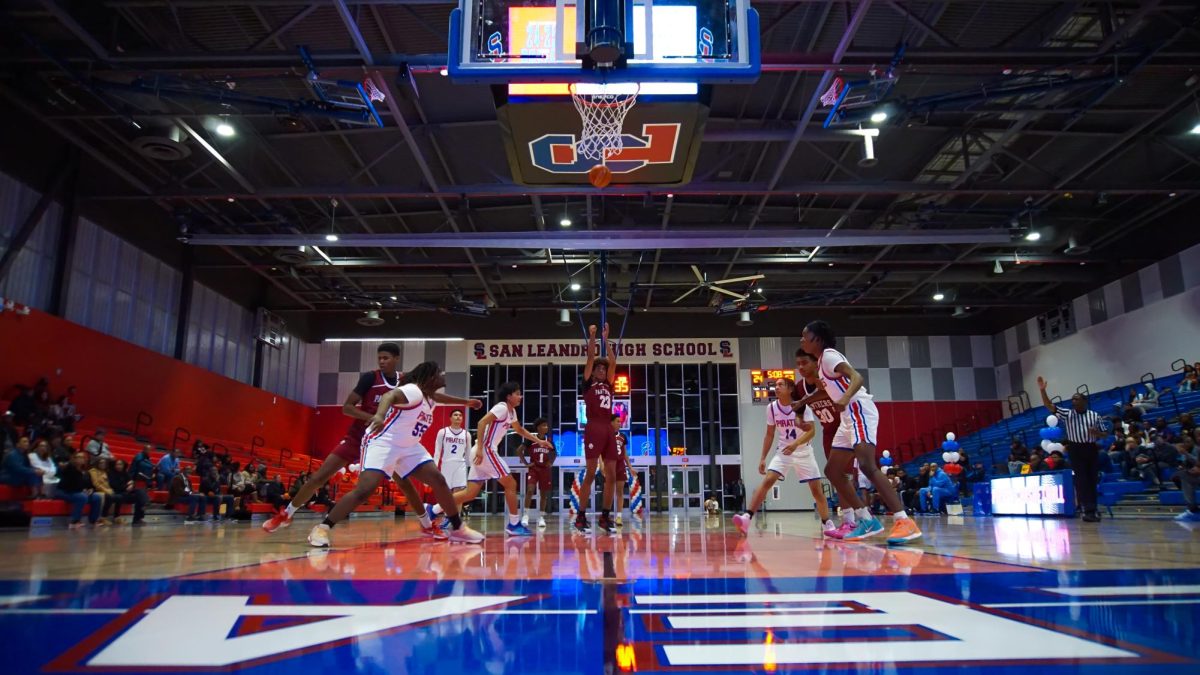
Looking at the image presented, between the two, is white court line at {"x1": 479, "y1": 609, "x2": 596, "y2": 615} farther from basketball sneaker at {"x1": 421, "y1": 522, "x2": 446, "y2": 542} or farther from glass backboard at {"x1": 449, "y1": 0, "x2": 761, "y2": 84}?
basketball sneaker at {"x1": 421, "y1": 522, "x2": 446, "y2": 542}

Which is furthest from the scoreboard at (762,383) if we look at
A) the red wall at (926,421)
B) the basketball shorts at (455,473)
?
the basketball shorts at (455,473)

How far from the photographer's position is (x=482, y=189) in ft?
49.3

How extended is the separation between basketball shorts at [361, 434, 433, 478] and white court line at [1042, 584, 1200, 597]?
434cm

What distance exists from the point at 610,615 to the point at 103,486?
12.2m

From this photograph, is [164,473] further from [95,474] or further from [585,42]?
[585,42]

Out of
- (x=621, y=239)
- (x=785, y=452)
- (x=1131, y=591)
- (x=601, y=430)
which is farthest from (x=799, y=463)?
(x=621, y=239)

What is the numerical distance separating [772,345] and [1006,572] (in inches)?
979

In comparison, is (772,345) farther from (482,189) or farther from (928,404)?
(482,189)

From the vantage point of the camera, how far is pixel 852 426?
5.86 m

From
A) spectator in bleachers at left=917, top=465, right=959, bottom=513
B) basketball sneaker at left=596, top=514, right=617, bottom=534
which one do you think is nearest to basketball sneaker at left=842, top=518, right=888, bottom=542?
basketball sneaker at left=596, top=514, right=617, bottom=534

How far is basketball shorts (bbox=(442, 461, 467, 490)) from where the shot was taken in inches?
334

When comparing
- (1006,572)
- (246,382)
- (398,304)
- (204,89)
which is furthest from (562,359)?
(1006,572)

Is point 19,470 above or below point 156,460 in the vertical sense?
below

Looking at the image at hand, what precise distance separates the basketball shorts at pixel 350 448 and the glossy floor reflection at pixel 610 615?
2.63 metres
